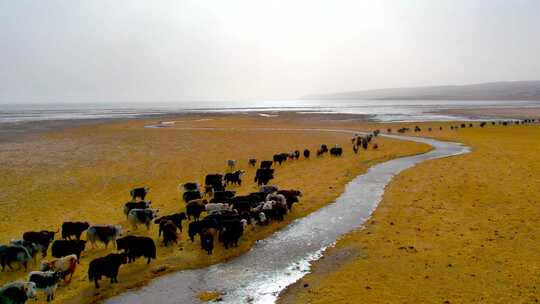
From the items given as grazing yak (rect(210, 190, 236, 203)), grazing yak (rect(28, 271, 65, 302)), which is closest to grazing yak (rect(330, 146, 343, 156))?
grazing yak (rect(210, 190, 236, 203))

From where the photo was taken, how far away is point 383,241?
1468cm

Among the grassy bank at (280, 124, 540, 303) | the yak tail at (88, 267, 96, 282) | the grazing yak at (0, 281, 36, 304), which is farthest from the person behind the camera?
the yak tail at (88, 267, 96, 282)

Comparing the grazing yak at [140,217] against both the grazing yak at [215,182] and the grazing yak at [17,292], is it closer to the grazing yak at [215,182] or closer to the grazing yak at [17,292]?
the grazing yak at [17,292]

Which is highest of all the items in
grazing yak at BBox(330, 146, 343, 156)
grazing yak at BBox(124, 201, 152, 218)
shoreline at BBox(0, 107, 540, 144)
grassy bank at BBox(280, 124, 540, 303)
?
shoreline at BBox(0, 107, 540, 144)

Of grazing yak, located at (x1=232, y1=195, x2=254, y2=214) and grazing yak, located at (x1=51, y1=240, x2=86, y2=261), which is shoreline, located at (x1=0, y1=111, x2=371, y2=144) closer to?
grazing yak, located at (x1=232, y1=195, x2=254, y2=214)

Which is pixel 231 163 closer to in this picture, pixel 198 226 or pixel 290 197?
pixel 290 197

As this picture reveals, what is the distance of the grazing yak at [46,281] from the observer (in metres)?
11.1

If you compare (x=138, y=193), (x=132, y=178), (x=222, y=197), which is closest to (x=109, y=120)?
(x=132, y=178)

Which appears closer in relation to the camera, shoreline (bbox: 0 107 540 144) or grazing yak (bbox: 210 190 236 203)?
grazing yak (bbox: 210 190 236 203)

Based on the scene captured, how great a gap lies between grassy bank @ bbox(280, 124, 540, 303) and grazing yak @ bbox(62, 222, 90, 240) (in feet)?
30.6

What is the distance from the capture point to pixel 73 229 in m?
15.6

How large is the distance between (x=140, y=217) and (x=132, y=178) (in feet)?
37.4

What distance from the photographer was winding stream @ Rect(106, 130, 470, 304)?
11250mm

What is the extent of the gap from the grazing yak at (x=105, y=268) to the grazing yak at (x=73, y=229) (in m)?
4.24
